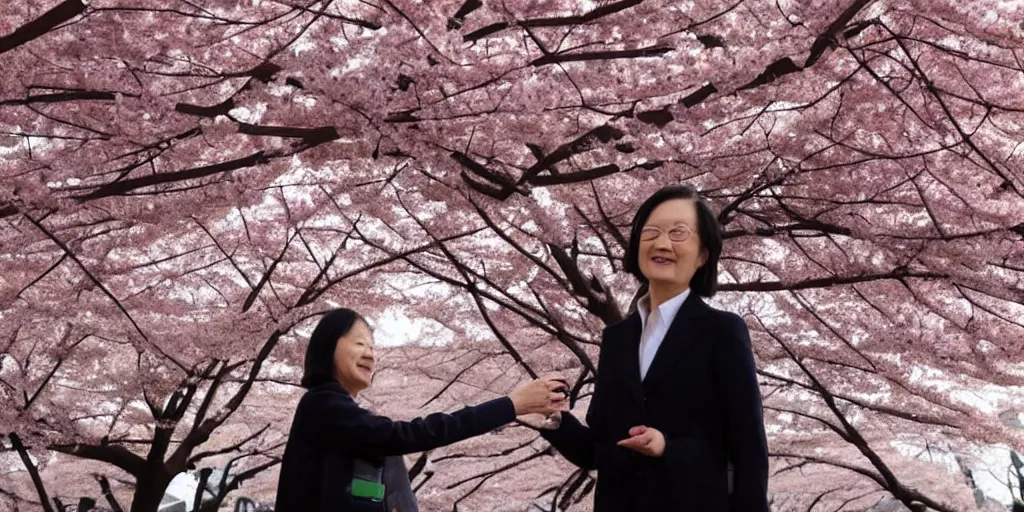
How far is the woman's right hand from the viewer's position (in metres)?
2.62

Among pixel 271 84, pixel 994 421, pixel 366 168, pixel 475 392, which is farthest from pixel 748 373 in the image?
pixel 475 392

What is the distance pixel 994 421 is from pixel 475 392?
5484mm

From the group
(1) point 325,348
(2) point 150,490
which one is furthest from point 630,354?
(2) point 150,490

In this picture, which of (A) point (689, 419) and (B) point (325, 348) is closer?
(A) point (689, 419)

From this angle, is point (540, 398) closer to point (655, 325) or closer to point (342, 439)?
point (655, 325)

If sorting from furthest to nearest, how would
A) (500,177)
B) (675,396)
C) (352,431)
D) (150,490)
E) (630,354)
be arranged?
(150,490), (500,177), (352,431), (630,354), (675,396)

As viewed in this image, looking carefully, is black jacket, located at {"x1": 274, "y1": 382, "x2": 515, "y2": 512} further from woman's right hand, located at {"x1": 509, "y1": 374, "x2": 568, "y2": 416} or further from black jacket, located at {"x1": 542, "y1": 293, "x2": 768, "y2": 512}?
black jacket, located at {"x1": 542, "y1": 293, "x2": 768, "y2": 512}

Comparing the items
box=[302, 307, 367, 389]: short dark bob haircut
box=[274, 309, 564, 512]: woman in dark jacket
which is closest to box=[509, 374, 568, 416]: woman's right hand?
A: box=[274, 309, 564, 512]: woman in dark jacket

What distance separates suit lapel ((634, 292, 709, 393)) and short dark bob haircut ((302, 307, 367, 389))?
1017 millimetres

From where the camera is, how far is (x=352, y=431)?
2748 millimetres

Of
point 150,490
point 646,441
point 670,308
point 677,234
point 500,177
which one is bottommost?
point 646,441

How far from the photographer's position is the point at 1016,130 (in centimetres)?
574

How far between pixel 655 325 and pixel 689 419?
0.95 feet

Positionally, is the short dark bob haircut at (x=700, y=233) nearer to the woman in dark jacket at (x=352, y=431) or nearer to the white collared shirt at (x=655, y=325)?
the white collared shirt at (x=655, y=325)
